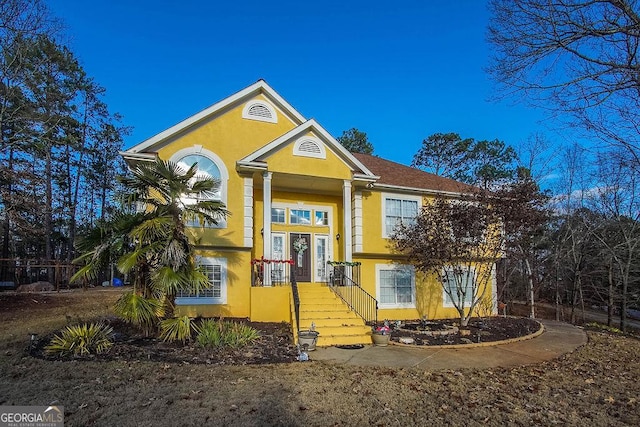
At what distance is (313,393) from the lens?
19.2 feet

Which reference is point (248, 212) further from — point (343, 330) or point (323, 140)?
point (343, 330)

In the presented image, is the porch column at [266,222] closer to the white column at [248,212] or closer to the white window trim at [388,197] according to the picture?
the white column at [248,212]

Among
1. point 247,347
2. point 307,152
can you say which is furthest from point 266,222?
point 247,347

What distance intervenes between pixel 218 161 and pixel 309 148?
314 centimetres

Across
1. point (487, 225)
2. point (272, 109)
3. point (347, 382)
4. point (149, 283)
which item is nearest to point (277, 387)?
point (347, 382)

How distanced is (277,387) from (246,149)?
9176 millimetres

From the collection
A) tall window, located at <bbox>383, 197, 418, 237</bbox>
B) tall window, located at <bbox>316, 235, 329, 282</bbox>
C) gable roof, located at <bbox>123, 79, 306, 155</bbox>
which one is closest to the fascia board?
tall window, located at <bbox>383, 197, 418, 237</bbox>

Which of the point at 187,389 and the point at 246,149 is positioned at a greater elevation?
the point at 246,149

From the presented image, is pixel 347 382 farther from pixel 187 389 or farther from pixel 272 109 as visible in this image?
pixel 272 109

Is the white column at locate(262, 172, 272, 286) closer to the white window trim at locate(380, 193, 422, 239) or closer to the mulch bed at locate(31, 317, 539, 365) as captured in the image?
the mulch bed at locate(31, 317, 539, 365)

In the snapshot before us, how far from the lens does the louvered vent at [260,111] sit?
1399cm

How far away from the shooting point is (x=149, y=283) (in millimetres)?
9352

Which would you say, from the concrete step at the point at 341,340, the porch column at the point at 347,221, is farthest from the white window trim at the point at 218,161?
the concrete step at the point at 341,340

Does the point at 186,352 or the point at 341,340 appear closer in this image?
the point at 186,352
